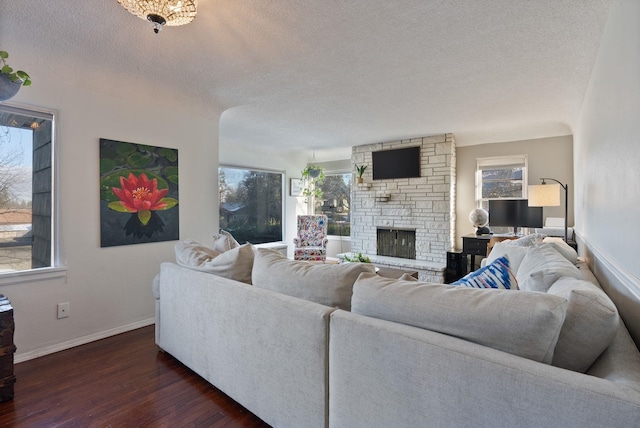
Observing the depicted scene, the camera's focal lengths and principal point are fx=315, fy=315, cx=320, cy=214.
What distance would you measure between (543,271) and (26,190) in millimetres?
3536

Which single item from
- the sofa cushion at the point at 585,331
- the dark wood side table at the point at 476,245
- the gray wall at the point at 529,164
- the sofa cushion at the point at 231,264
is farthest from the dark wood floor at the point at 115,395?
the gray wall at the point at 529,164

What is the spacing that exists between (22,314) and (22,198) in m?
0.90

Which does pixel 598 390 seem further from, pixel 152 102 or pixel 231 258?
pixel 152 102

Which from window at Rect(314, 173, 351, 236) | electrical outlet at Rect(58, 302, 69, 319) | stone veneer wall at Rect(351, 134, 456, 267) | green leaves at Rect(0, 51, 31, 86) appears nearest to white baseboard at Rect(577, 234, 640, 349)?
stone veneer wall at Rect(351, 134, 456, 267)

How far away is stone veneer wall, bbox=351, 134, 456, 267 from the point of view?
5.01 m

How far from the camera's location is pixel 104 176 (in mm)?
2859

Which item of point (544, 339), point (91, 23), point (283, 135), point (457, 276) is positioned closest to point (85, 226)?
point (91, 23)

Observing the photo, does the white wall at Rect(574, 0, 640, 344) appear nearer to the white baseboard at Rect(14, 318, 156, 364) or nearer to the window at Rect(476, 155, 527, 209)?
the window at Rect(476, 155, 527, 209)

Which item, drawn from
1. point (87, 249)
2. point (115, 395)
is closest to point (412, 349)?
point (115, 395)

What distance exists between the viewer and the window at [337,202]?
6.68 meters

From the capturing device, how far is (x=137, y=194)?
121 inches

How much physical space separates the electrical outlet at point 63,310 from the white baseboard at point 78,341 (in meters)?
0.22

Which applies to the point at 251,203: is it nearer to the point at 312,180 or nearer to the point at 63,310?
the point at 312,180

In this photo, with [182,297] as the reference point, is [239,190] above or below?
above
